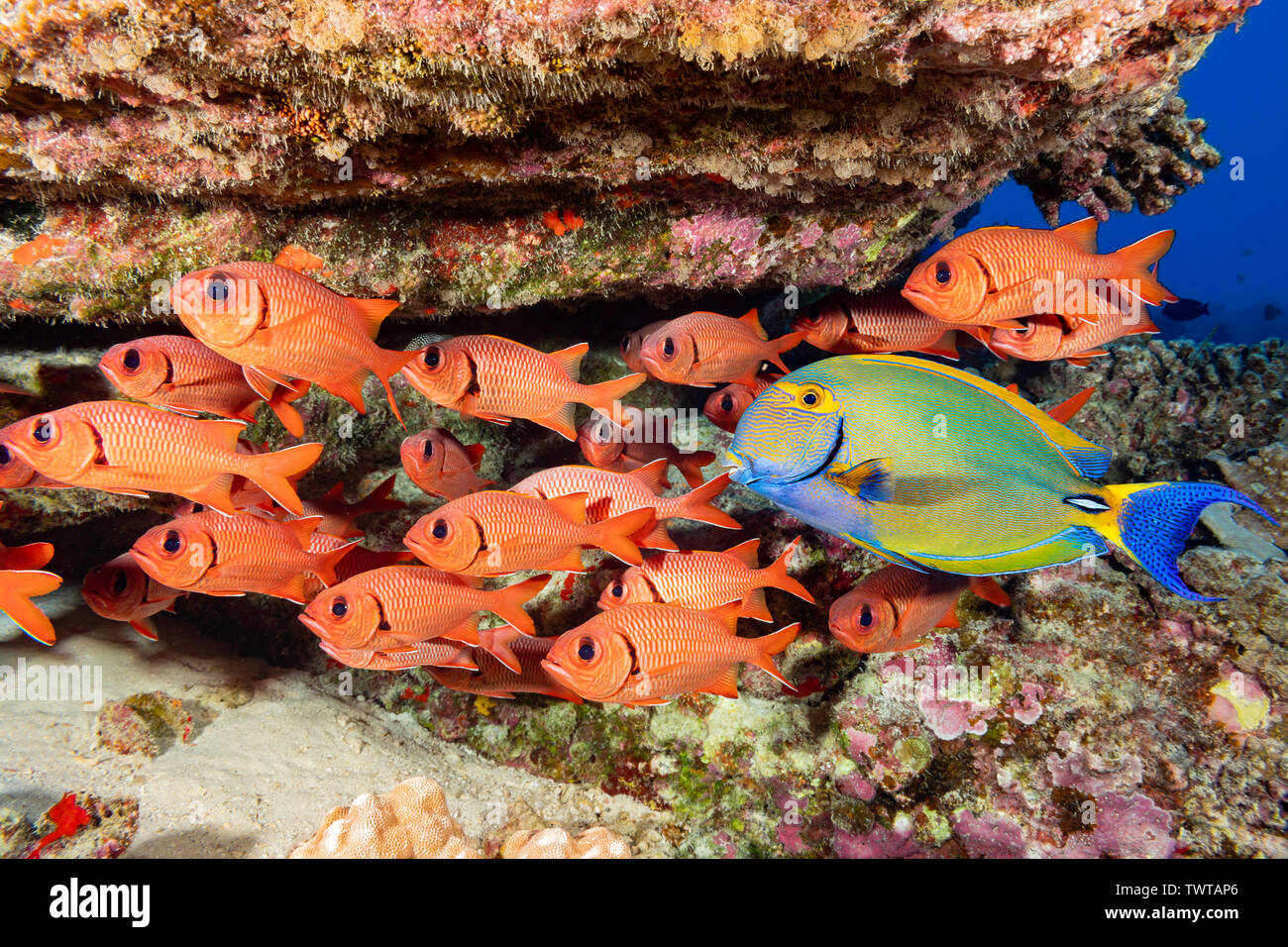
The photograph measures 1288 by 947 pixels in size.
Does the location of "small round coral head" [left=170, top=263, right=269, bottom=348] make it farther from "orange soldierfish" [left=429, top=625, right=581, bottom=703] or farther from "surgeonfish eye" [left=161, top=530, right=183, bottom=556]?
"orange soldierfish" [left=429, top=625, right=581, bottom=703]

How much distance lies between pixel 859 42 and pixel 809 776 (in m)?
3.54

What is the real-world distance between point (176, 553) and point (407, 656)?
1.18 m

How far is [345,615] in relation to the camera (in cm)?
270

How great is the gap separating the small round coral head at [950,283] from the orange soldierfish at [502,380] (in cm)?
133

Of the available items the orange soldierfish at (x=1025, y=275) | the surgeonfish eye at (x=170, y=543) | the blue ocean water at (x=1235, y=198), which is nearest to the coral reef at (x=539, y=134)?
the orange soldierfish at (x=1025, y=275)

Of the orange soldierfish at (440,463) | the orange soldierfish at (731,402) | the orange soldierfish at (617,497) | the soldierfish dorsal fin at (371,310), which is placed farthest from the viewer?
the orange soldierfish at (731,402)

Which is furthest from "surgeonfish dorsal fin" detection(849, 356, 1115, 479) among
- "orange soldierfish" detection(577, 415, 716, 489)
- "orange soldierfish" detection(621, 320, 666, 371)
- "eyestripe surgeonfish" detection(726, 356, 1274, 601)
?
"orange soldierfish" detection(621, 320, 666, 371)

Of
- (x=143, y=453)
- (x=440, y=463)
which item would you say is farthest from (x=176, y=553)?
(x=440, y=463)

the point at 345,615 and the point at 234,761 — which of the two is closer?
the point at 345,615

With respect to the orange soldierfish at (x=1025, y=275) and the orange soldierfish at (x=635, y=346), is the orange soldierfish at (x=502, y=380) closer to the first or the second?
the orange soldierfish at (x=635, y=346)

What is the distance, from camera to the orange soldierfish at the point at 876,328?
3.70 meters

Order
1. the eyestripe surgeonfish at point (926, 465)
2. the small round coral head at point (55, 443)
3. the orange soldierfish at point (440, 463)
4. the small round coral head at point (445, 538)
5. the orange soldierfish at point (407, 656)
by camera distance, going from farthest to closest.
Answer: the orange soldierfish at point (440, 463)
the orange soldierfish at point (407, 656)
the small round coral head at point (445, 538)
the small round coral head at point (55, 443)
the eyestripe surgeonfish at point (926, 465)

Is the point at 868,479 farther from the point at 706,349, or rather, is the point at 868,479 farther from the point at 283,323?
the point at 283,323
